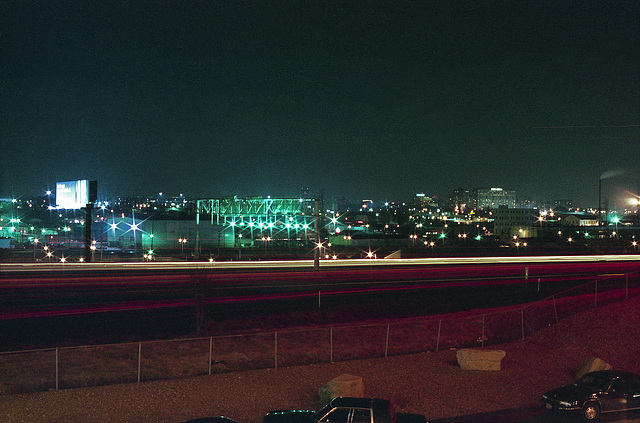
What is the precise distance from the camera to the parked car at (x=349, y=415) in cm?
1016

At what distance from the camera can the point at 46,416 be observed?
11.9m

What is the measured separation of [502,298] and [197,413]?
20904 millimetres

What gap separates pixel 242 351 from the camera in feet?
58.9

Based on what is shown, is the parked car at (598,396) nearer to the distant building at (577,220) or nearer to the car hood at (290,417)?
the car hood at (290,417)

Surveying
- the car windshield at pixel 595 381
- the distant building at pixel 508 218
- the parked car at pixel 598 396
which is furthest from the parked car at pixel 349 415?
the distant building at pixel 508 218

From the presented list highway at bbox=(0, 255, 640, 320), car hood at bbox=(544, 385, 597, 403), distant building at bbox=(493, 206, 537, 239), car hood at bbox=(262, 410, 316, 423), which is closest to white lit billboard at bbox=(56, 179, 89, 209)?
highway at bbox=(0, 255, 640, 320)

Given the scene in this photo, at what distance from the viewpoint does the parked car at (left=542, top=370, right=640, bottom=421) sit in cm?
1190

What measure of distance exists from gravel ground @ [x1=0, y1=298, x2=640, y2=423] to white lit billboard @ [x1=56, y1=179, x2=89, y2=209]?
127 feet

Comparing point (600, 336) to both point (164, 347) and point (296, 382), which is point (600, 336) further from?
point (164, 347)

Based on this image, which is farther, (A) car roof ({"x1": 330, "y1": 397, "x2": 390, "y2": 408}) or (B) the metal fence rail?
(B) the metal fence rail

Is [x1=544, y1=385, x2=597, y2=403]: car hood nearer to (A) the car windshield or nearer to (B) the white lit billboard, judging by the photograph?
(A) the car windshield

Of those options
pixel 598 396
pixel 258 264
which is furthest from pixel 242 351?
pixel 258 264

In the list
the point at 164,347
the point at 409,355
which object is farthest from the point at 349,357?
the point at 164,347

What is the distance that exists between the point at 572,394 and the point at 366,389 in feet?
16.2
